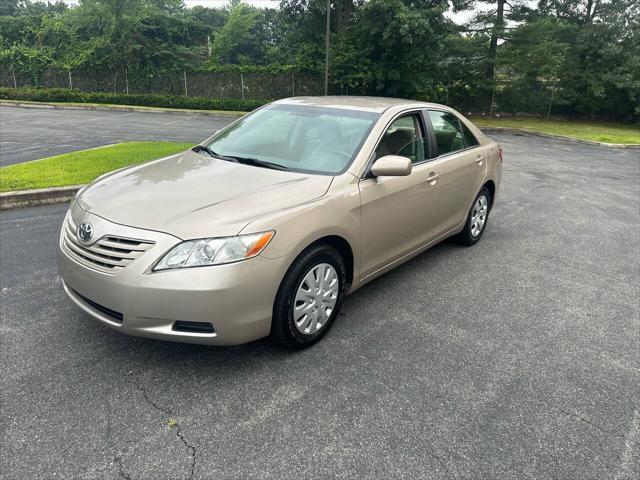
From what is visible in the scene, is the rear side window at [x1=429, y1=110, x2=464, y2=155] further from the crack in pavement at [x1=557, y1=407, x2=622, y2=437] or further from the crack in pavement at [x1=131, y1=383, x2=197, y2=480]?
the crack in pavement at [x1=131, y1=383, x2=197, y2=480]

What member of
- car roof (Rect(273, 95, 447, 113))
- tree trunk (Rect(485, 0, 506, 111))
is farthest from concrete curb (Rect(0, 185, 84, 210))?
tree trunk (Rect(485, 0, 506, 111))

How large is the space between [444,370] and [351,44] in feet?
74.7

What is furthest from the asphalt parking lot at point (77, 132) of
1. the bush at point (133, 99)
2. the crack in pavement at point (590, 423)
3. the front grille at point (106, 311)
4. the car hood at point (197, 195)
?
the crack in pavement at point (590, 423)

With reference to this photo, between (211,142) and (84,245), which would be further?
(211,142)

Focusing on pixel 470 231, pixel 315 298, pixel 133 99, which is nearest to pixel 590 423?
pixel 315 298

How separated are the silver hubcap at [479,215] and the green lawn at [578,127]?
1477cm

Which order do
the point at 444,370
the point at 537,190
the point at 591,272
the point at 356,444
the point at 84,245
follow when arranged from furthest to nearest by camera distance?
1. the point at 537,190
2. the point at 591,272
3. the point at 444,370
4. the point at 84,245
5. the point at 356,444

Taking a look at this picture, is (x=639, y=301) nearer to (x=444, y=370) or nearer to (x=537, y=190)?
(x=444, y=370)

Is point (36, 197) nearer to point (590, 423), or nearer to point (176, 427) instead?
point (176, 427)

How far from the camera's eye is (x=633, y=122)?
25.3m

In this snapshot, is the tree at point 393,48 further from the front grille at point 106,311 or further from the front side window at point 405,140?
the front grille at point 106,311

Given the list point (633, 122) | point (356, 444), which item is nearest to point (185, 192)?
point (356, 444)

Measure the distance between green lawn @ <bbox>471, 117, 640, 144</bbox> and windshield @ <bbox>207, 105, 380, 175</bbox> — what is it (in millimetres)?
16948

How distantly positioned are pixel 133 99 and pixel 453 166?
25145mm
